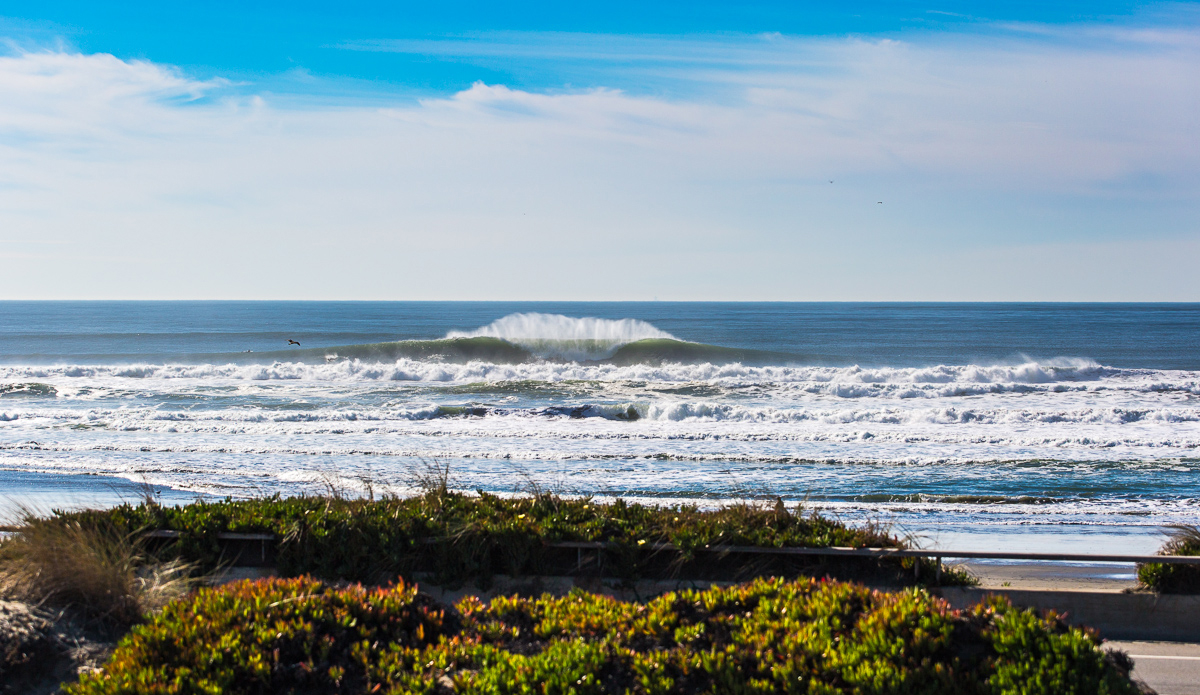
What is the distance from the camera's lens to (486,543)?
7195 mm

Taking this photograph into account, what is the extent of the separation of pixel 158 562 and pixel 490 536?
3.03 m

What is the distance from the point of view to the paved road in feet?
19.1

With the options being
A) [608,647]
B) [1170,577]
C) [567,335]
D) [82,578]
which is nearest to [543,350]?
[567,335]

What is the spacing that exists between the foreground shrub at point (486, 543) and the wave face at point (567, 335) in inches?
1423

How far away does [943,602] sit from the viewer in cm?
483

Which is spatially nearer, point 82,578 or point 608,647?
point 608,647

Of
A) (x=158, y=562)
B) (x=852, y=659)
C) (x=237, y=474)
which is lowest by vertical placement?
(x=237, y=474)

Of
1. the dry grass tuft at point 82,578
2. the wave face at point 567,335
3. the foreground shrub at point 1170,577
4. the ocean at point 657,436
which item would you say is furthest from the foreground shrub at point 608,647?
the wave face at point 567,335

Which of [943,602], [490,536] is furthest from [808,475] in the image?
[943,602]

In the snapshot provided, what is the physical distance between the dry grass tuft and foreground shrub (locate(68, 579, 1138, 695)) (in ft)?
3.69

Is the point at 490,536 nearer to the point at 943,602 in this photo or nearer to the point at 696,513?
the point at 696,513

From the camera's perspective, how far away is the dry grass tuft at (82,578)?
18.7 feet

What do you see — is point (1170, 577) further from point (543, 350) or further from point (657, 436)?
point (543, 350)

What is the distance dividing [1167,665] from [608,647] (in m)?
4.98
